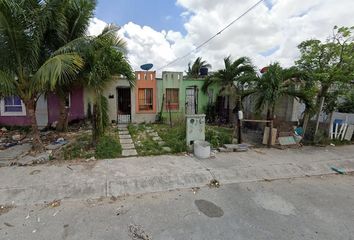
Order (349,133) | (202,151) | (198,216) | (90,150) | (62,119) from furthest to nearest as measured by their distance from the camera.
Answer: (62,119) → (349,133) → (90,150) → (202,151) → (198,216)

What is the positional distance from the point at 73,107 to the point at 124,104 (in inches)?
98.9

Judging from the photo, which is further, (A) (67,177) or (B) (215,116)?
(B) (215,116)

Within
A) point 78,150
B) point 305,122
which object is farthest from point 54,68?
point 305,122

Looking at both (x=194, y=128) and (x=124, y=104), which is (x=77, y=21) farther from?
(x=194, y=128)

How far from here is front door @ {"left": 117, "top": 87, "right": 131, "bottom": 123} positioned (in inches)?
432

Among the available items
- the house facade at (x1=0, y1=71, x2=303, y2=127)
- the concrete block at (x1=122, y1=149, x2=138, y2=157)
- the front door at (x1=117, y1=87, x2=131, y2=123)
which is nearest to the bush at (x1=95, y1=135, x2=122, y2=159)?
the concrete block at (x1=122, y1=149, x2=138, y2=157)

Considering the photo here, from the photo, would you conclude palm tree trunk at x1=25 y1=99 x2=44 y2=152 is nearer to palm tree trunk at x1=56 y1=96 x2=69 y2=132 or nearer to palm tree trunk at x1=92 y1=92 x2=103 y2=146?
palm tree trunk at x1=92 y1=92 x2=103 y2=146

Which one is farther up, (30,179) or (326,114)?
(326,114)

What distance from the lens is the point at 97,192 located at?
3799mm

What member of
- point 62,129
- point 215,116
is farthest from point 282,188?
point 62,129

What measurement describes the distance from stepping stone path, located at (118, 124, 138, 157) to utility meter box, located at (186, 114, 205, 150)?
166 centimetres

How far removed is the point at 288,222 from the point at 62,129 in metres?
8.70

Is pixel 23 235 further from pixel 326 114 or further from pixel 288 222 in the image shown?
pixel 326 114

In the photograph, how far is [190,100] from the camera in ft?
38.2
